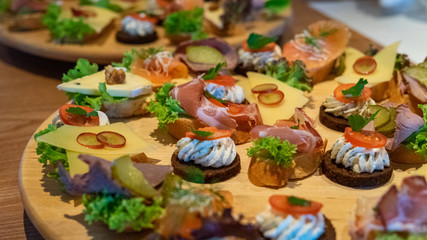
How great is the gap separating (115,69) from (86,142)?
990 millimetres

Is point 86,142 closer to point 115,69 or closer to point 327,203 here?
point 115,69

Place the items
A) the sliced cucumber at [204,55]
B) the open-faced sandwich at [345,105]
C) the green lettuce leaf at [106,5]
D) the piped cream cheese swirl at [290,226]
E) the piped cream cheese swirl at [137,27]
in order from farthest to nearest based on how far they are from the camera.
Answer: the green lettuce leaf at [106,5], the piped cream cheese swirl at [137,27], the sliced cucumber at [204,55], the open-faced sandwich at [345,105], the piped cream cheese swirl at [290,226]

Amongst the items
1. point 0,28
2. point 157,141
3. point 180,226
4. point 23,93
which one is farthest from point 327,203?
point 0,28

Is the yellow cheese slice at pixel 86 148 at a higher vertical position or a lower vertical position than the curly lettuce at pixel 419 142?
higher

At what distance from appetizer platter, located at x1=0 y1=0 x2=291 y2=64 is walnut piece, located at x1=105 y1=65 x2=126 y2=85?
3.95 ft

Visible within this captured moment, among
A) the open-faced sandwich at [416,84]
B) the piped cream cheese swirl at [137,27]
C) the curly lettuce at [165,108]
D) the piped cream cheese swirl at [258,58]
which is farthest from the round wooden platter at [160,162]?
the piped cream cheese swirl at [137,27]

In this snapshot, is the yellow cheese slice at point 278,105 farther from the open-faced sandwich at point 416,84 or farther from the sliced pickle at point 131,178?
the sliced pickle at point 131,178

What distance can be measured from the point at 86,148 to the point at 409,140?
2.18 meters

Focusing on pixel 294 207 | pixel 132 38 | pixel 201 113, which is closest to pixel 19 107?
pixel 132 38

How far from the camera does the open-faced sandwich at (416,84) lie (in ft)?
12.5

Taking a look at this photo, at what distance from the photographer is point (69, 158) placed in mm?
3057

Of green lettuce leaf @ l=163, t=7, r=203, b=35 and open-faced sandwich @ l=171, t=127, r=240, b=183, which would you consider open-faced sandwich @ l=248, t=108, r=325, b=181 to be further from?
green lettuce leaf @ l=163, t=7, r=203, b=35

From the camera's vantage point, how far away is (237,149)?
11.9ft

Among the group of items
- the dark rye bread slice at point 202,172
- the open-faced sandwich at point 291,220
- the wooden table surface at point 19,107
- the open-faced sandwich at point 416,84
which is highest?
the open-faced sandwich at point 291,220
